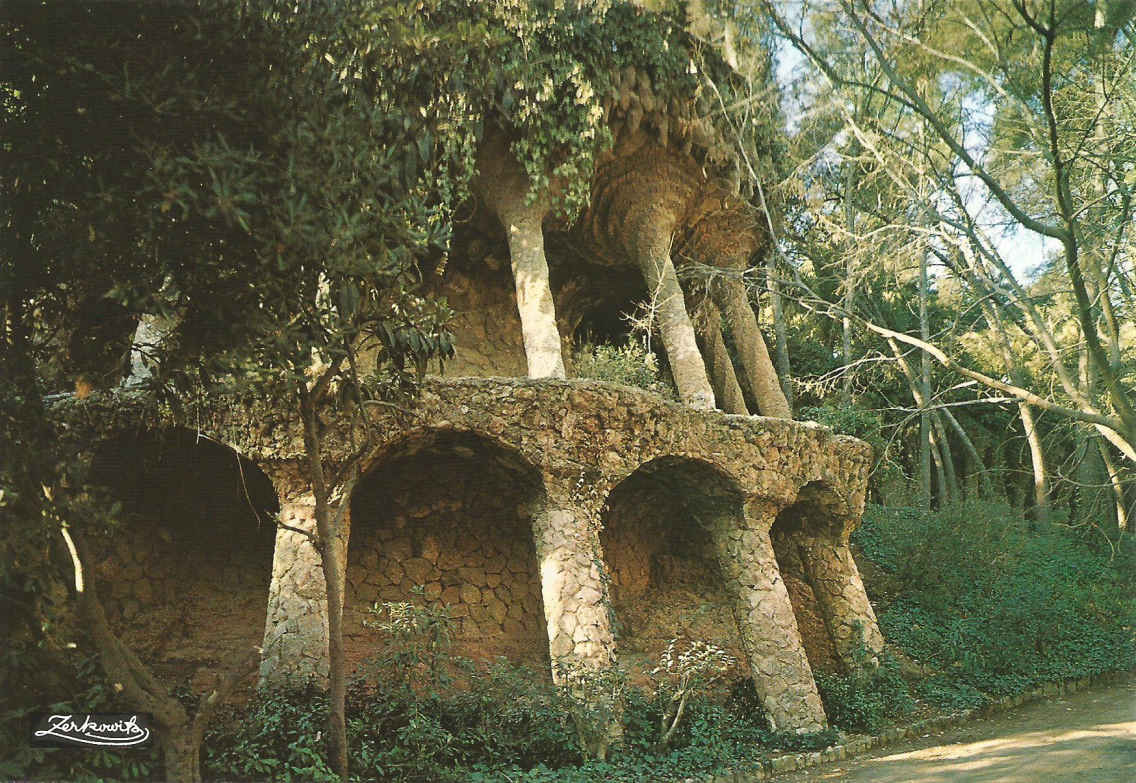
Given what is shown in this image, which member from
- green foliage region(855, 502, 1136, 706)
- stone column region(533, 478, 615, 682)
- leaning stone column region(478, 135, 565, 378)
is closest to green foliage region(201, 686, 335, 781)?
stone column region(533, 478, 615, 682)

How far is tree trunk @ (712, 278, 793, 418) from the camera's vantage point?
39.5 feet

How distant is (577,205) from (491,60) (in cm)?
184

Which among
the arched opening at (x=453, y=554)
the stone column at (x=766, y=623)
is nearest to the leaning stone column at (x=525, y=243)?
the arched opening at (x=453, y=554)

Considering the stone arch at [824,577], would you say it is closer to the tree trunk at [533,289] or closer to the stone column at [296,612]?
the tree trunk at [533,289]

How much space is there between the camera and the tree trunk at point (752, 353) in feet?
39.5

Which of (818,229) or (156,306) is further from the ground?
(818,229)

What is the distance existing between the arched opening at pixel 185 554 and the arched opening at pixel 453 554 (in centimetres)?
103

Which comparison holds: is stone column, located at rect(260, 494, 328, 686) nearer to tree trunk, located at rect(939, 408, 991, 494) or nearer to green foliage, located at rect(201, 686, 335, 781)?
green foliage, located at rect(201, 686, 335, 781)

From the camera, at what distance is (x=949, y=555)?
13.4 metres

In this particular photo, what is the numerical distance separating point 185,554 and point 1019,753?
8194 millimetres

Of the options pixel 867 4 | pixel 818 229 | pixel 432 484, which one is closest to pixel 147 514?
pixel 432 484

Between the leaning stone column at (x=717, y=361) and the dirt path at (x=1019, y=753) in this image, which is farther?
the leaning stone column at (x=717, y=361)

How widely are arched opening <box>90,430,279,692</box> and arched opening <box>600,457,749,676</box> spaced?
3839 mm

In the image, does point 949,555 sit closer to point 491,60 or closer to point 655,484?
point 655,484
